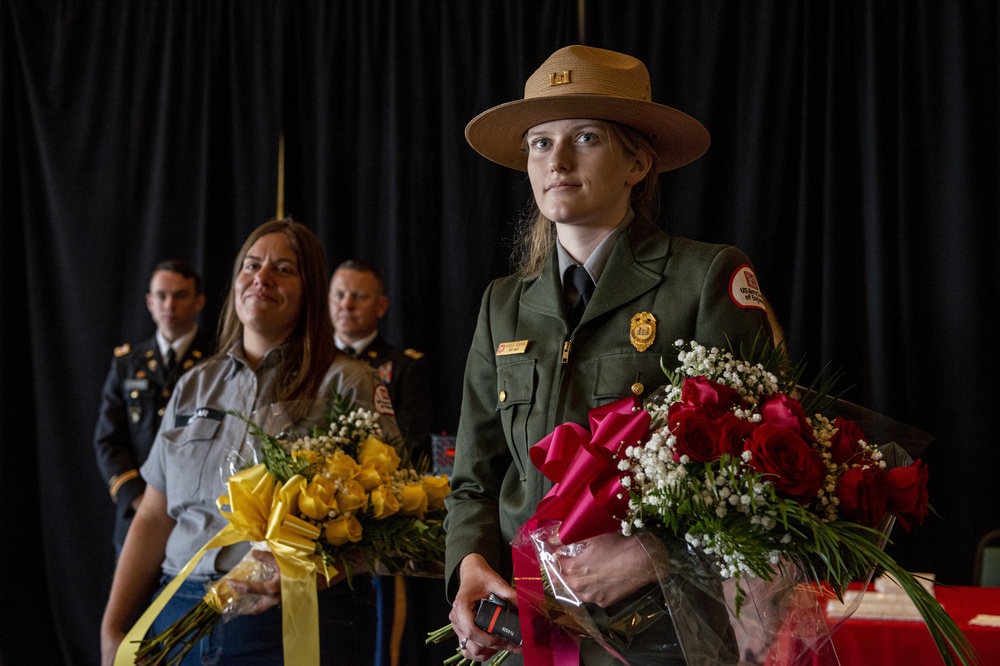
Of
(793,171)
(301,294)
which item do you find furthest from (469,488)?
(793,171)

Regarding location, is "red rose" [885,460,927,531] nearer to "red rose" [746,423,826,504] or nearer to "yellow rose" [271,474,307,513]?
"red rose" [746,423,826,504]

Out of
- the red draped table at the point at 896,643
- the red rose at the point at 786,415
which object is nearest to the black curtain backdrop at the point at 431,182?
the red draped table at the point at 896,643

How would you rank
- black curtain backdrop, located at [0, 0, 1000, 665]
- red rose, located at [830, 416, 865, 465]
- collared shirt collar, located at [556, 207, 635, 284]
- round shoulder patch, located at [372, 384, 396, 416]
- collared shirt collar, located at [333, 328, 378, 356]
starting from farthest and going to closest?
1. collared shirt collar, located at [333, 328, 378, 356]
2. black curtain backdrop, located at [0, 0, 1000, 665]
3. round shoulder patch, located at [372, 384, 396, 416]
4. collared shirt collar, located at [556, 207, 635, 284]
5. red rose, located at [830, 416, 865, 465]

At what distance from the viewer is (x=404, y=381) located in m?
4.36

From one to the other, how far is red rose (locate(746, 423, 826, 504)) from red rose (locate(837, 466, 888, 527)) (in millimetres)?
45

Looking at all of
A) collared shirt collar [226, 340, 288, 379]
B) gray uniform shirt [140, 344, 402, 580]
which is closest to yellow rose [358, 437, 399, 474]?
gray uniform shirt [140, 344, 402, 580]

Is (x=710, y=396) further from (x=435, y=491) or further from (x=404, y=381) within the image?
(x=404, y=381)

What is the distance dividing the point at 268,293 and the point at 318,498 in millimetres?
609

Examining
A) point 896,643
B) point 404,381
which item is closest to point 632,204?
point 896,643

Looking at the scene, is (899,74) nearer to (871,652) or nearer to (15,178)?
(871,652)

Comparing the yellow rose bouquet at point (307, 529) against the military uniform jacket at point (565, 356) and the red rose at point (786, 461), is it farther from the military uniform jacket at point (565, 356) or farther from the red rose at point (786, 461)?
the red rose at point (786, 461)

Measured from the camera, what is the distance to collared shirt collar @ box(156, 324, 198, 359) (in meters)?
4.67

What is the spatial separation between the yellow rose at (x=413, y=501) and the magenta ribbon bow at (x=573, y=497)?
0.74 meters

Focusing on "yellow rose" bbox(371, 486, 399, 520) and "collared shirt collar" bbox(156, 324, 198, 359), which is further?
"collared shirt collar" bbox(156, 324, 198, 359)
